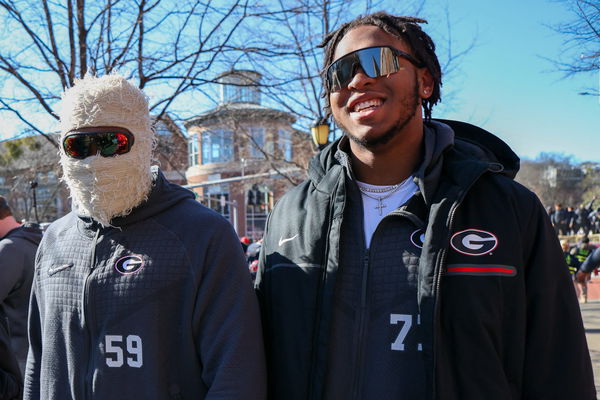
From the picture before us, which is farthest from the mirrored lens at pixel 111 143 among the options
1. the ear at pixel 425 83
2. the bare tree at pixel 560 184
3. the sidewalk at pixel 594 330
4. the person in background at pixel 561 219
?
the bare tree at pixel 560 184

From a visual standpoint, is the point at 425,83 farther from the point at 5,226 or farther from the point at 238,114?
the point at 238,114

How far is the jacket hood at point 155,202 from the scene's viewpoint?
203 centimetres

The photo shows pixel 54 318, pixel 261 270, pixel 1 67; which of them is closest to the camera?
pixel 54 318

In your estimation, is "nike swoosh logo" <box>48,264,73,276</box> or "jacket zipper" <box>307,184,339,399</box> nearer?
"jacket zipper" <box>307,184,339,399</box>

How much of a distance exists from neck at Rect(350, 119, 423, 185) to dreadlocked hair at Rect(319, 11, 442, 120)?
288mm

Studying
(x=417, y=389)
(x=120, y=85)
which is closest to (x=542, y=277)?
(x=417, y=389)

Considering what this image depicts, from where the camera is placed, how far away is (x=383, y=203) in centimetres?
202

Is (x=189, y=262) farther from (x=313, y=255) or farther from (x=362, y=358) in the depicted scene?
(x=362, y=358)

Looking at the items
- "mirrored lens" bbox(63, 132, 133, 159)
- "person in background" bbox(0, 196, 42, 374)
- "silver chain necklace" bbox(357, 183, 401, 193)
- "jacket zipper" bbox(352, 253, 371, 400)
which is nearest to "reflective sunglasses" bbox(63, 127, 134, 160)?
"mirrored lens" bbox(63, 132, 133, 159)

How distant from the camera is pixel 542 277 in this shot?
5.63 ft

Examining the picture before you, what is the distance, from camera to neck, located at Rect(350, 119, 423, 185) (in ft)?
6.56

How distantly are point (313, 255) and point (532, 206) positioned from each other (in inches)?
35.0

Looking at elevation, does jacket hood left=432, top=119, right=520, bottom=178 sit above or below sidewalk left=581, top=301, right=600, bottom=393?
above

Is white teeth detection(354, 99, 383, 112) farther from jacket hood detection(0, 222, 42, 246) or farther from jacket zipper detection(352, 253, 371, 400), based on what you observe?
jacket hood detection(0, 222, 42, 246)
